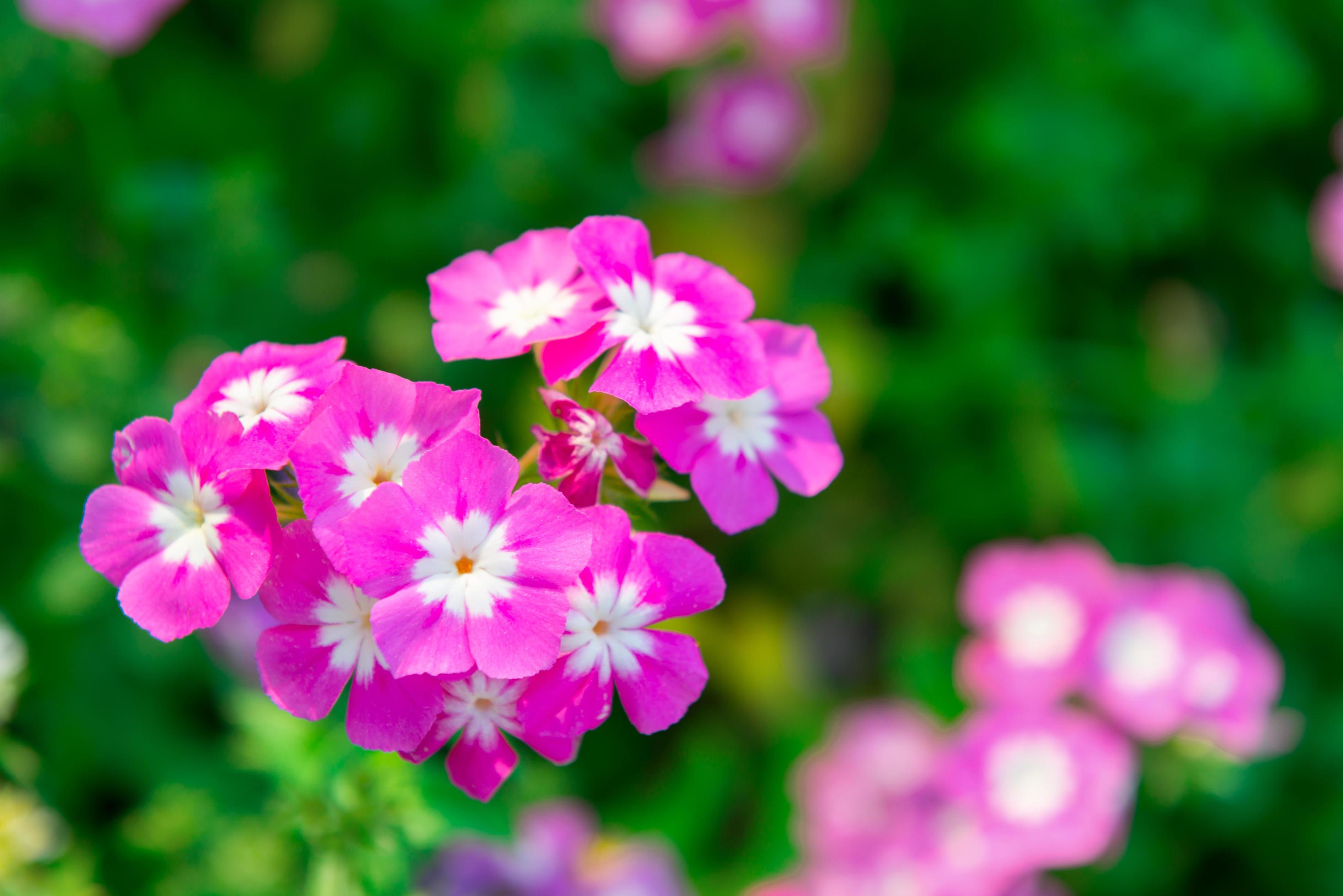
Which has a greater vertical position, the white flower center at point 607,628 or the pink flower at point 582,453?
the pink flower at point 582,453

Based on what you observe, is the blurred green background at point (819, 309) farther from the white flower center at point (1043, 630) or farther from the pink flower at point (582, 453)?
the pink flower at point (582, 453)

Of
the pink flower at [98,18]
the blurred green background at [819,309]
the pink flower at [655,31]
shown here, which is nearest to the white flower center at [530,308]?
the blurred green background at [819,309]

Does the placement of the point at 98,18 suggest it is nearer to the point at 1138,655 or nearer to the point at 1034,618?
the point at 1034,618

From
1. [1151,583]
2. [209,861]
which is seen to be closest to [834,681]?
[1151,583]

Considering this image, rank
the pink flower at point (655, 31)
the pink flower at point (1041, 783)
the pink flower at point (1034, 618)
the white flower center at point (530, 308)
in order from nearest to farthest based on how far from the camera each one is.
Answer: the white flower center at point (530, 308)
the pink flower at point (1041, 783)
the pink flower at point (1034, 618)
the pink flower at point (655, 31)

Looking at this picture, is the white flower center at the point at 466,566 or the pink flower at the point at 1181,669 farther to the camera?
the pink flower at the point at 1181,669

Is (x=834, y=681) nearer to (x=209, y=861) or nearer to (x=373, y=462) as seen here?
(x=209, y=861)
